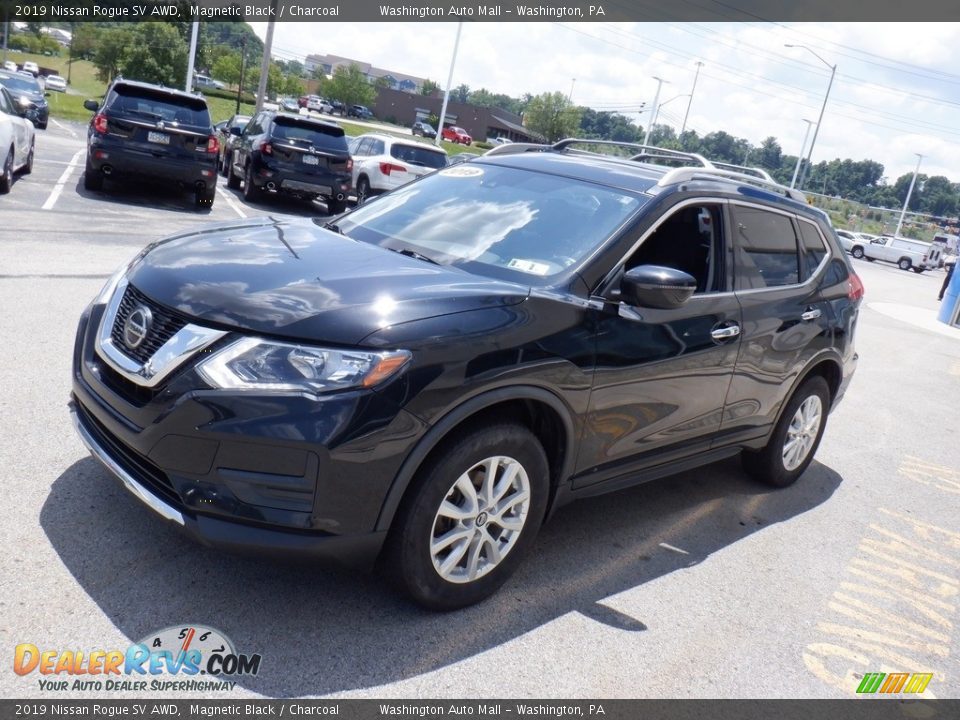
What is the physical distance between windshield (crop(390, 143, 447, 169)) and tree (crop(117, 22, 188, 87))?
55.8 m

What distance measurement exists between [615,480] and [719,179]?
1763mm

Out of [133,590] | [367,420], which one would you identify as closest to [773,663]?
[367,420]

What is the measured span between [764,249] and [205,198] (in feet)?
37.5

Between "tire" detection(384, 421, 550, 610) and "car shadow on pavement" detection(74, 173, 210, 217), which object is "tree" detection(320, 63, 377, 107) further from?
"tire" detection(384, 421, 550, 610)

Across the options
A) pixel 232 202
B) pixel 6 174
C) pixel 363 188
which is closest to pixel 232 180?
pixel 363 188

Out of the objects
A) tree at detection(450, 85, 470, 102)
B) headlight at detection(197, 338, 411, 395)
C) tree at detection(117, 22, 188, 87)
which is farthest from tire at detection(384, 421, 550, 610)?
tree at detection(450, 85, 470, 102)

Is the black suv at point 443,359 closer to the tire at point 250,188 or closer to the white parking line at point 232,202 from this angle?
the white parking line at point 232,202

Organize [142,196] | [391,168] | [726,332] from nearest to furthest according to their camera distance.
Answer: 1. [726,332]
2. [142,196]
3. [391,168]

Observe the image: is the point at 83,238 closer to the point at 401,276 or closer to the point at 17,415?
the point at 17,415

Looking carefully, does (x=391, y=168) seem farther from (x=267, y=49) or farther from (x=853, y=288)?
(x=267, y=49)

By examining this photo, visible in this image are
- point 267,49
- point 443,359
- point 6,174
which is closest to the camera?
point 443,359

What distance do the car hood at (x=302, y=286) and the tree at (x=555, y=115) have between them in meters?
96.5

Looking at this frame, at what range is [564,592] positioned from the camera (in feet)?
12.8

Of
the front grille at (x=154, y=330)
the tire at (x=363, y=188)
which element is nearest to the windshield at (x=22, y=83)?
the tire at (x=363, y=188)
